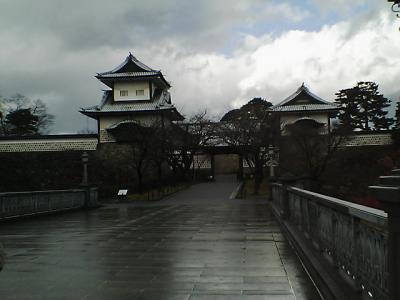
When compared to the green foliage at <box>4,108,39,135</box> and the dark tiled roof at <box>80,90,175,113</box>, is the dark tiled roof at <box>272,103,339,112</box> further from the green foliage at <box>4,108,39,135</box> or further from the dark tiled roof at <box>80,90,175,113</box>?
the green foliage at <box>4,108,39,135</box>

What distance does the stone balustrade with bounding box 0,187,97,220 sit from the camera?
55.2 feet

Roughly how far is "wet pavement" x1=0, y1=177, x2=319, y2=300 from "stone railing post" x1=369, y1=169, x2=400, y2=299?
7.96 feet

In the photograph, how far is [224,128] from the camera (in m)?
48.8

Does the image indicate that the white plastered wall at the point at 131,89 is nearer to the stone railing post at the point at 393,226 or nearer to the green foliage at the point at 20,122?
the green foliage at the point at 20,122

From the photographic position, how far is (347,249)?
520cm

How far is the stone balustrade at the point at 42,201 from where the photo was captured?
55.2ft

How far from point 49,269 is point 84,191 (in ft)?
59.8

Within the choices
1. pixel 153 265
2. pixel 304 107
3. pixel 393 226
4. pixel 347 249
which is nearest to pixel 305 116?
pixel 304 107

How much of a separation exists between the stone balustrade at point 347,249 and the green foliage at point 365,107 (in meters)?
54.9

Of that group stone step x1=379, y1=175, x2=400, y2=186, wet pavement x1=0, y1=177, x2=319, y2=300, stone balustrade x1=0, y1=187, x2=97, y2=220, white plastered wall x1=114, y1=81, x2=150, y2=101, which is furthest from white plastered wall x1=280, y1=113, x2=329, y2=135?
stone step x1=379, y1=175, x2=400, y2=186

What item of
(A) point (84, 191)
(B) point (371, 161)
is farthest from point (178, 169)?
(A) point (84, 191)

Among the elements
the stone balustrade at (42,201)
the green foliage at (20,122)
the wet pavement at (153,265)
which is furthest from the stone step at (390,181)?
the green foliage at (20,122)

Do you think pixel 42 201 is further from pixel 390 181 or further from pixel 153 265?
pixel 390 181

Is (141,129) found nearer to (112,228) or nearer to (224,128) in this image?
(224,128)
